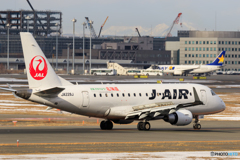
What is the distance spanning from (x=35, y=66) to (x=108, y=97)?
21.8 ft

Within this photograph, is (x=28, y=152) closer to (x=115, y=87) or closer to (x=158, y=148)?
(x=158, y=148)

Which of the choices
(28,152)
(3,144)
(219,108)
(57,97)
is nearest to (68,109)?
(57,97)

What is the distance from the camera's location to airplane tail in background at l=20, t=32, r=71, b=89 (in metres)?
33.9

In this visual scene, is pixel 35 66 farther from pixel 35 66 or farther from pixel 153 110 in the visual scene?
pixel 153 110

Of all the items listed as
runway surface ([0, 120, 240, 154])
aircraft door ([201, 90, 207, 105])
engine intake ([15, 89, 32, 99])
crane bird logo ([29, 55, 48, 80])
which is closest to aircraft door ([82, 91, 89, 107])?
runway surface ([0, 120, 240, 154])

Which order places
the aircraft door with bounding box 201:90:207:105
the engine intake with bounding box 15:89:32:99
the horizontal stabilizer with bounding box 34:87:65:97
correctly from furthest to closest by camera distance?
the aircraft door with bounding box 201:90:207:105 < the horizontal stabilizer with bounding box 34:87:65:97 < the engine intake with bounding box 15:89:32:99

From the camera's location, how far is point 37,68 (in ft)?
112

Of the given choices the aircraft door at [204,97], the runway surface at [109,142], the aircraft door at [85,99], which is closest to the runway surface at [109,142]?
the runway surface at [109,142]

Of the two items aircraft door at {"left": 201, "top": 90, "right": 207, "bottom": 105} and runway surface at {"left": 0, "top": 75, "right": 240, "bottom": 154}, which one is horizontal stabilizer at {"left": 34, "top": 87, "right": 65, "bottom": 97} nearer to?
runway surface at {"left": 0, "top": 75, "right": 240, "bottom": 154}

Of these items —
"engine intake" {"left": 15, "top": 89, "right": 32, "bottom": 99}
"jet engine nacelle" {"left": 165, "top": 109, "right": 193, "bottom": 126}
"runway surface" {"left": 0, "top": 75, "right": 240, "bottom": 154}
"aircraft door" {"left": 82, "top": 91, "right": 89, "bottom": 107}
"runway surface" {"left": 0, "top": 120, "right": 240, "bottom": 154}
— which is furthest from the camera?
"aircraft door" {"left": 82, "top": 91, "right": 89, "bottom": 107}

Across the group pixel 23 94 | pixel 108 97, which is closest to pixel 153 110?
pixel 108 97

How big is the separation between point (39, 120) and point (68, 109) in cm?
1084

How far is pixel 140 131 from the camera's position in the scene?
116ft

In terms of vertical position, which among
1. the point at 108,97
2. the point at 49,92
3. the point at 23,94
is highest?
the point at 49,92
